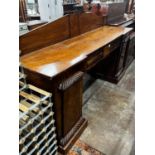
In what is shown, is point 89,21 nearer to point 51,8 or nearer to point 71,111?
point 71,111

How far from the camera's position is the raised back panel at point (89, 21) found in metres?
2.13

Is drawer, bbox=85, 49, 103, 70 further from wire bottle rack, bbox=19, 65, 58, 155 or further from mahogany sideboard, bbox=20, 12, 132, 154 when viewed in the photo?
wire bottle rack, bbox=19, 65, 58, 155

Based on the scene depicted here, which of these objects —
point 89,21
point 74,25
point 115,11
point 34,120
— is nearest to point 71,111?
point 34,120

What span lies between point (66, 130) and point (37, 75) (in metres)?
0.64

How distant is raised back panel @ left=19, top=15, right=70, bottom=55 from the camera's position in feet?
4.49

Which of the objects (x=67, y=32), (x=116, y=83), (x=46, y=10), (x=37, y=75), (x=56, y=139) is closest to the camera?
(x=37, y=75)

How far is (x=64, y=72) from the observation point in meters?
1.17

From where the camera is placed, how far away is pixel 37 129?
1.16 meters

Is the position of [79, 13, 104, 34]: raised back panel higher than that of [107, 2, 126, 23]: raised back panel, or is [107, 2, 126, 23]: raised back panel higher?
[107, 2, 126, 23]: raised back panel

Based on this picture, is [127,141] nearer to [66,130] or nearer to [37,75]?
[66,130]

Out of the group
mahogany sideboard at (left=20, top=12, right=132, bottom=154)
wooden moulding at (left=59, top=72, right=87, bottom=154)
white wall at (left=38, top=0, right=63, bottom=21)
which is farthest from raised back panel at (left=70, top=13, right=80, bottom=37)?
white wall at (left=38, top=0, right=63, bottom=21)

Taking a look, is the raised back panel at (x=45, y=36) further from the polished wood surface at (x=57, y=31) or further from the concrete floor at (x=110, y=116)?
the concrete floor at (x=110, y=116)
